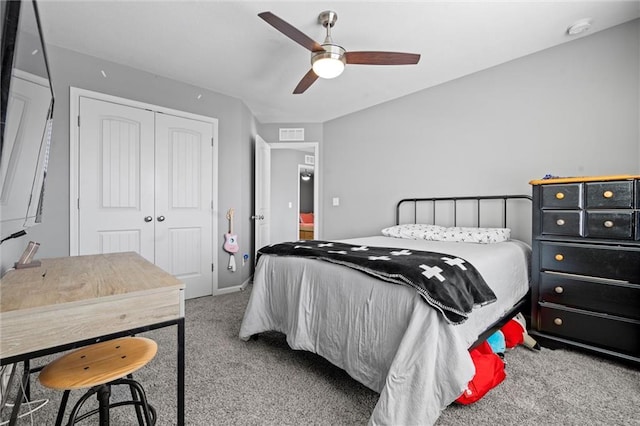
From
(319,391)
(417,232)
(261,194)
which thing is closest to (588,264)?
(417,232)

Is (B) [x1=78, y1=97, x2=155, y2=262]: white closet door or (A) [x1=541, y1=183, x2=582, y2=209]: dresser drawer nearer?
(A) [x1=541, y1=183, x2=582, y2=209]: dresser drawer

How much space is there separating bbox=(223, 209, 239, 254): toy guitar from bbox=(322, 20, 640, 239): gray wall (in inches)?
59.8

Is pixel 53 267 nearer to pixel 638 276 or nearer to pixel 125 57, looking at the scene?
pixel 125 57

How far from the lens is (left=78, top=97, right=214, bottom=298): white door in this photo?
2.71 metres

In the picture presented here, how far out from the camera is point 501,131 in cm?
279

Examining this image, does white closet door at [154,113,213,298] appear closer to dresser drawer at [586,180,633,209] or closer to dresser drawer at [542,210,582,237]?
dresser drawer at [542,210,582,237]

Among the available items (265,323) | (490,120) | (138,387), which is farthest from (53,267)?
(490,120)

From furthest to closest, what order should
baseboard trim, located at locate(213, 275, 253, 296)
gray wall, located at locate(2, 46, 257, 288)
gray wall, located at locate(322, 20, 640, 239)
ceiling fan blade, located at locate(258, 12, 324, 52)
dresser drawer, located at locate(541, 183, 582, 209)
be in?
baseboard trim, located at locate(213, 275, 253, 296), gray wall, located at locate(2, 46, 257, 288), gray wall, located at locate(322, 20, 640, 239), dresser drawer, located at locate(541, 183, 582, 209), ceiling fan blade, located at locate(258, 12, 324, 52)

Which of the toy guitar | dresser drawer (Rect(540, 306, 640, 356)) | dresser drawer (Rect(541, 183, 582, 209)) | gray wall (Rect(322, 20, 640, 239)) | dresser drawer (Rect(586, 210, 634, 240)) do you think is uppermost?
gray wall (Rect(322, 20, 640, 239))

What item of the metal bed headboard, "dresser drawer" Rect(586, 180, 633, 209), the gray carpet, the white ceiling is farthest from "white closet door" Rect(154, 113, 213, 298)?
"dresser drawer" Rect(586, 180, 633, 209)

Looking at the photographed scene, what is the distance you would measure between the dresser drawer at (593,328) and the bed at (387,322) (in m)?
0.22

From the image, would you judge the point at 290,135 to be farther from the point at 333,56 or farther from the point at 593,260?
the point at 593,260

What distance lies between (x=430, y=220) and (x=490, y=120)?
3.84 feet

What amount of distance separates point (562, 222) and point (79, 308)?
2.67 meters
